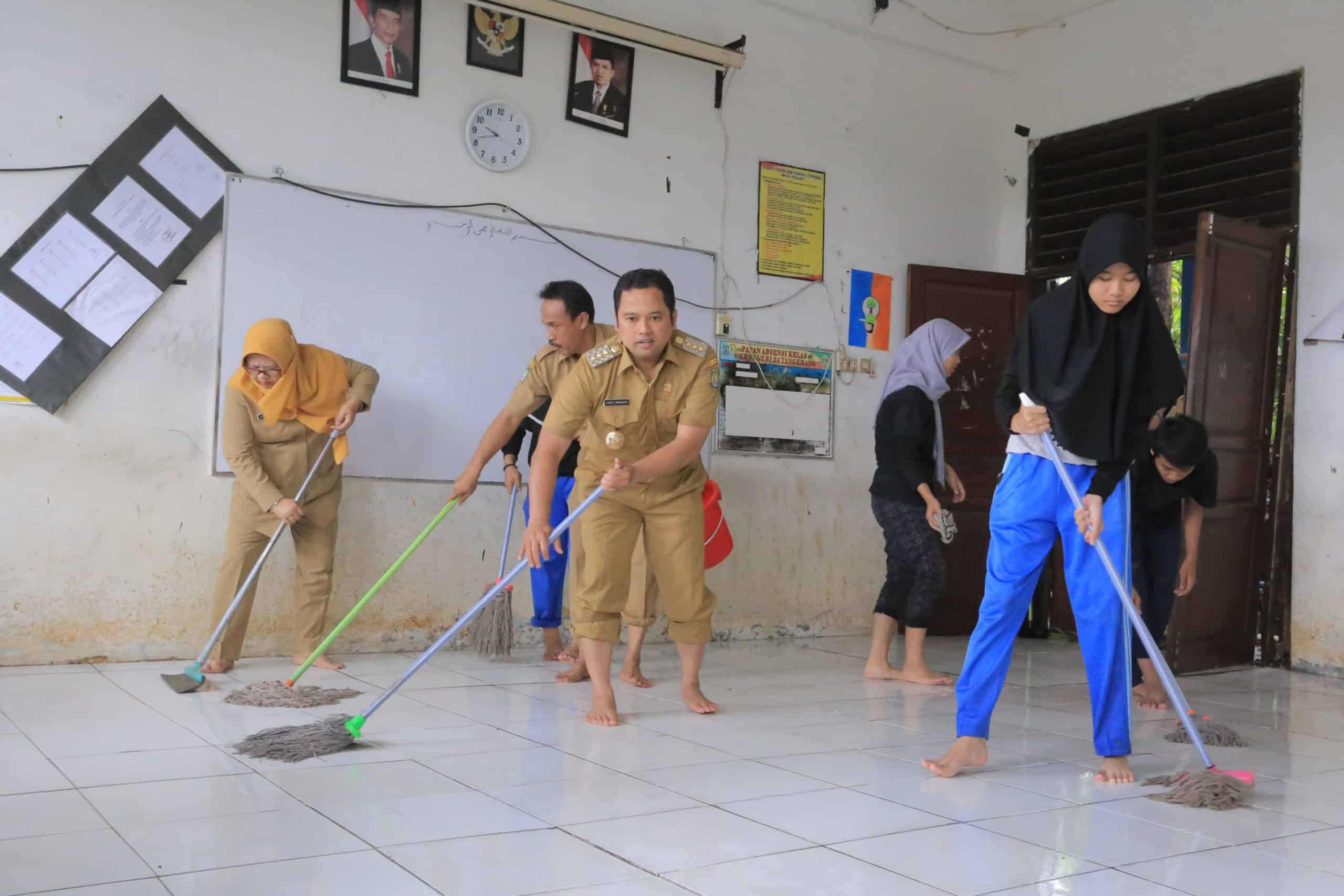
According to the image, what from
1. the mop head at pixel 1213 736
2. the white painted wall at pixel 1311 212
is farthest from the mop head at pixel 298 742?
the white painted wall at pixel 1311 212

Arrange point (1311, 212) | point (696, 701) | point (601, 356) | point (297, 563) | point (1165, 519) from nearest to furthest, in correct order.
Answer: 1. point (601, 356)
2. point (696, 701)
3. point (1165, 519)
4. point (297, 563)
5. point (1311, 212)

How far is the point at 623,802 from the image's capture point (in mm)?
2600

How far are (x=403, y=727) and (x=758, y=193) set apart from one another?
11.6 feet

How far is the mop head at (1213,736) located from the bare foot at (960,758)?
814 mm

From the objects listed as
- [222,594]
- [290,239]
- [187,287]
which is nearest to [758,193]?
[290,239]

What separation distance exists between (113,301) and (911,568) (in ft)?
10.5

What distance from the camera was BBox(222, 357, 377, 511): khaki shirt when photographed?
4215 millimetres

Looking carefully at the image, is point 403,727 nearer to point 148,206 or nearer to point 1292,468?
point 148,206

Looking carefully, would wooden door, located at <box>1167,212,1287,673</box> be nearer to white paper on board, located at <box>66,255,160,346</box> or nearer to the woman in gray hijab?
the woman in gray hijab

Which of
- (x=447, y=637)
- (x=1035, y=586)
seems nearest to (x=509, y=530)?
(x=447, y=637)

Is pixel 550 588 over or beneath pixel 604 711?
over

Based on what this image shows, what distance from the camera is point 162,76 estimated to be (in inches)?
174

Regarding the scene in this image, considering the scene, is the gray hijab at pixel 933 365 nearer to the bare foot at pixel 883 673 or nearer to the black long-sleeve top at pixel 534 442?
the bare foot at pixel 883 673

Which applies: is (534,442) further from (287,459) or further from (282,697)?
(282,697)
